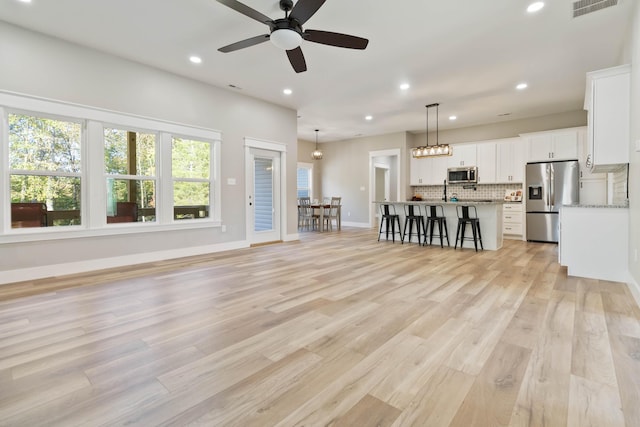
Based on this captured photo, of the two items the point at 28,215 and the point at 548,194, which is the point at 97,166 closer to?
the point at 28,215

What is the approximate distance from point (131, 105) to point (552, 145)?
8354 mm

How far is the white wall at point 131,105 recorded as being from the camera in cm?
375

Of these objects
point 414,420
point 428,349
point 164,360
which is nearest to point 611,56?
point 428,349

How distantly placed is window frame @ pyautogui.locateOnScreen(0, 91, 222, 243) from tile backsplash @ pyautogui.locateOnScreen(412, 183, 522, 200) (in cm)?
628

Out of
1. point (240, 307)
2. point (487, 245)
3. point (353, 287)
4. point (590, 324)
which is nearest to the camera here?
point (590, 324)

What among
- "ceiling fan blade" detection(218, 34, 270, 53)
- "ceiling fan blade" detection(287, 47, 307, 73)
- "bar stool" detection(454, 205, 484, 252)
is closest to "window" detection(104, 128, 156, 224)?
"ceiling fan blade" detection(218, 34, 270, 53)

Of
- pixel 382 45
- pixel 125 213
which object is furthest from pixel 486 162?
pixel 125 213

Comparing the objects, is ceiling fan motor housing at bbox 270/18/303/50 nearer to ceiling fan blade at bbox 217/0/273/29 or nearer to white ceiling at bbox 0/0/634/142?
ceiling fan blade at bbox 217/0/273/29

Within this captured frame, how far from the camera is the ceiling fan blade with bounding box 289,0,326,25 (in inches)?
104

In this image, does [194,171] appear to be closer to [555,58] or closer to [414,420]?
[414,420]

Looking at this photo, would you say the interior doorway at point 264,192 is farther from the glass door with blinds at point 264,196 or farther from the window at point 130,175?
the window at point 130,175

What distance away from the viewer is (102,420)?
1.35m

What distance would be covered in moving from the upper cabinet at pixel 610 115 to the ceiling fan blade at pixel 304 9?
3269 mm

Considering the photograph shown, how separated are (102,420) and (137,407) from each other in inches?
5.3
